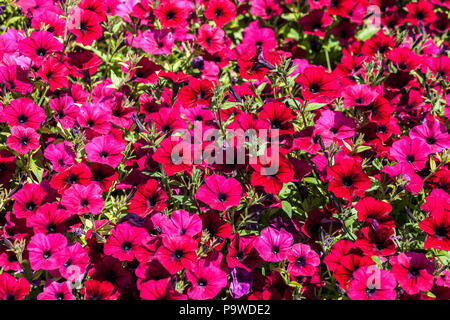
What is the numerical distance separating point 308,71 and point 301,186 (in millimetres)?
591

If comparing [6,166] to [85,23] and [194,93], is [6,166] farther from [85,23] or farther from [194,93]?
[194,93]

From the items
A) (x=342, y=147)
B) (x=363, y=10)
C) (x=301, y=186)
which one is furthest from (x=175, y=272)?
(x=363, y=10)

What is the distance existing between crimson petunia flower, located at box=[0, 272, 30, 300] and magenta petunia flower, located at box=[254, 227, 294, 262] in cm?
98

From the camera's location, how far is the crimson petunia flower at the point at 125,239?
2.10 metres

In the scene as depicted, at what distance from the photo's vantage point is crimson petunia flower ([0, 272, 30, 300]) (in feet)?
6.43

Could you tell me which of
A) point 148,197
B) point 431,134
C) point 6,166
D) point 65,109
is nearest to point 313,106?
point 431,134

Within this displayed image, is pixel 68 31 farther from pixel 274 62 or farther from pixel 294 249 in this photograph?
pixel 294 249

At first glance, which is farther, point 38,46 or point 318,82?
point 38,46

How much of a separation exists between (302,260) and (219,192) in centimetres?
48

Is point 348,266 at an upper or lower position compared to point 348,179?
lower

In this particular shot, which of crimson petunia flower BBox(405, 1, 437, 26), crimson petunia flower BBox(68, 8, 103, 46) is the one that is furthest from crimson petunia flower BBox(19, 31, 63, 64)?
crimson petunia flower BBox(405, 1, 437, 26)

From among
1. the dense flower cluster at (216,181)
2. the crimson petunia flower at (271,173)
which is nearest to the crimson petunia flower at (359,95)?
the dense flower cluster at (216,181)

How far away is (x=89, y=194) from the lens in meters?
2.18

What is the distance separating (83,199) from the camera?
2172mm
